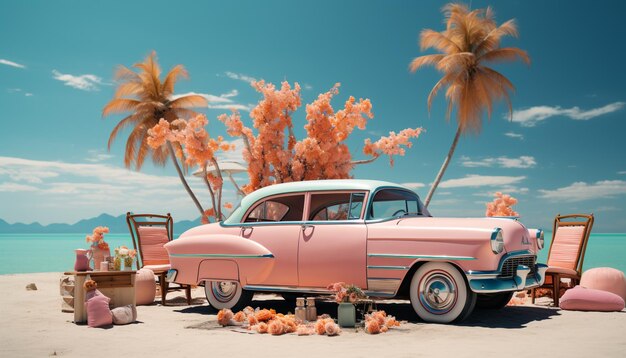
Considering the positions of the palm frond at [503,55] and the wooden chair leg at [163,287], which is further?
the palm frond at [503,55]

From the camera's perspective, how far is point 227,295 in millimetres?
9383

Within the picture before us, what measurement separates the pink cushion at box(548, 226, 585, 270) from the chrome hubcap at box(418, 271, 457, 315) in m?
3.55

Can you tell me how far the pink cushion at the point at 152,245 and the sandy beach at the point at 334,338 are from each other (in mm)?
2002

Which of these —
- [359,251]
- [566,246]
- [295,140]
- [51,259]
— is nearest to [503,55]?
[295,140]

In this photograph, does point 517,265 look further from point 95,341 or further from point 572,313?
point 95,341

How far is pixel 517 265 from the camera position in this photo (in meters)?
8.02

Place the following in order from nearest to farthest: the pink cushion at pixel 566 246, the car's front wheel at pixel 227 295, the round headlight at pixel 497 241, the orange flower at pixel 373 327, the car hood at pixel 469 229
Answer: the orange flower at pixel 373 327
the round headlight at pixel 497 241
the car hood at pixel 469 229
the car's front wheel at pixel 227 295
the pink cushion at pixel 566 246

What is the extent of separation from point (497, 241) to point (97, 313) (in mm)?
5216

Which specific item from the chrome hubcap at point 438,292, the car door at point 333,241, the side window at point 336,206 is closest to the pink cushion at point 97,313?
the car door at point 333,241

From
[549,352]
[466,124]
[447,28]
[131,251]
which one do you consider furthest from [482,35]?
[549,352]

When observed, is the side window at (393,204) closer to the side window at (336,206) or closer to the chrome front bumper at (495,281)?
the side window at (336,206)

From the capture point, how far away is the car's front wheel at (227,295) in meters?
9.22

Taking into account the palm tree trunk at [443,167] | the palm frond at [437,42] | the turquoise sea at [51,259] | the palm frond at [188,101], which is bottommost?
the turquoise sea at [51,259]

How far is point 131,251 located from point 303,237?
287 cm
